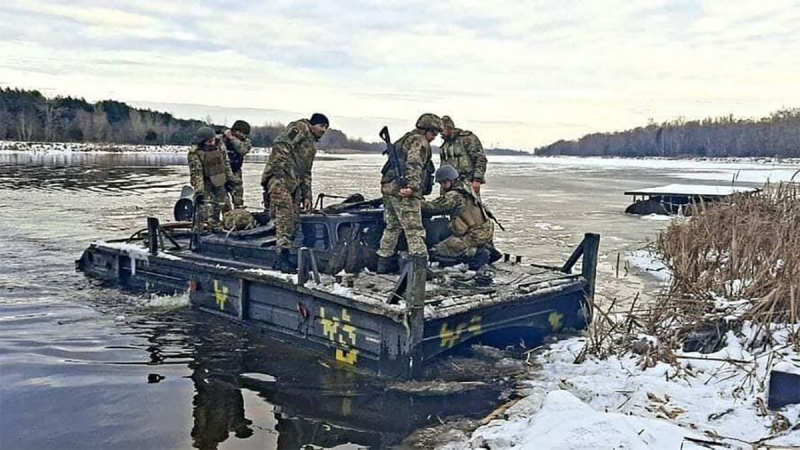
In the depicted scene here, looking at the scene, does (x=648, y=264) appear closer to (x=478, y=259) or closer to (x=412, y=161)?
(x=478, y=259)

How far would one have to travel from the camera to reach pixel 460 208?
8102mm

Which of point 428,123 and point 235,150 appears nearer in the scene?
point 428,123

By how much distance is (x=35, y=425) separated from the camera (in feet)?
18.7

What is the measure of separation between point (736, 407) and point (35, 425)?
5.32m

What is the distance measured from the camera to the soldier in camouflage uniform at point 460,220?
8.08 meters

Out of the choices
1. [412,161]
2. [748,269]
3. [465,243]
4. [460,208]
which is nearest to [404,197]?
[412,161]

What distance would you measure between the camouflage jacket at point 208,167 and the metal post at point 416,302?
4.95 metres

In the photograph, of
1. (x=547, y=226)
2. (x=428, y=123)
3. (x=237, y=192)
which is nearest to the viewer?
(x=428, y=123)

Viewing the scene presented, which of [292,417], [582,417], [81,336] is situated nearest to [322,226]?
[292,417]

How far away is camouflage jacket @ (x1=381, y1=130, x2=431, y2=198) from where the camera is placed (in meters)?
7.57

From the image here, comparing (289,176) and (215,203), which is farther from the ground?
(289,176)

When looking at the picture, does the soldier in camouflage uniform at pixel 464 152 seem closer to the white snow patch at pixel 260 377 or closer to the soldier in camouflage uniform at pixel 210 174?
the soldier in camouflage uniform at pixel 210 174

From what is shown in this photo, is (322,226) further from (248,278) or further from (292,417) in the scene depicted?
(292,417)

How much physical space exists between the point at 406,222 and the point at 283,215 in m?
1.44
